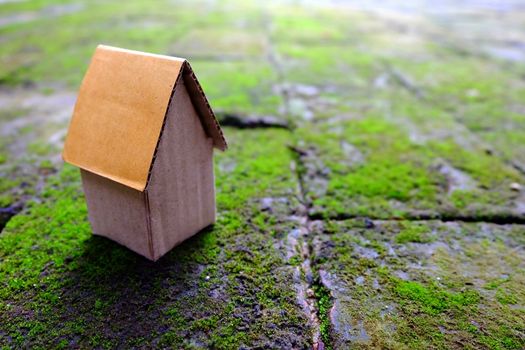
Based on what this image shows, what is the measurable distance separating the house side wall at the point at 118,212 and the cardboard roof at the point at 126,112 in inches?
3.1

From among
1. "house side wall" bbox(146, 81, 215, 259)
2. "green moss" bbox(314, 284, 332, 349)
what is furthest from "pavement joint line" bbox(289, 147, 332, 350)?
"house side wall" bbox(146, 81, 215, 259)

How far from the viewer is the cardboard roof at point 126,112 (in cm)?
115

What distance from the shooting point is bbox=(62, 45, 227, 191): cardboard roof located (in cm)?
115

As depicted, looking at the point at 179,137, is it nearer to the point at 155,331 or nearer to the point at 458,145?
the point at 155,331

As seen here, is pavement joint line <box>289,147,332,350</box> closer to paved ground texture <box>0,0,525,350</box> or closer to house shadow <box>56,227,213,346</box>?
paved ground texture <box>0,0,525,350</box>

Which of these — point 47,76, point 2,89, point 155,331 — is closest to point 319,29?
point 47,76

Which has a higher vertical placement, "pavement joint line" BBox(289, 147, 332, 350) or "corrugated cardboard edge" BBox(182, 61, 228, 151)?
"corrugated cardboard edge" BBox(182, 61, 228, 151)

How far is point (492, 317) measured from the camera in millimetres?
1182

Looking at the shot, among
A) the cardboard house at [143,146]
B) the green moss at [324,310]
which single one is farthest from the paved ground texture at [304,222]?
the cardboard house at [143,146]

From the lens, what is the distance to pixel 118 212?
4.36 ft

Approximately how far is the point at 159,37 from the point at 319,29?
7.20 feet

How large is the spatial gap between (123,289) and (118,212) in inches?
10.2

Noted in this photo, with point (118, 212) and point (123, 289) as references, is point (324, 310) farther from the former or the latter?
point (118, 212)

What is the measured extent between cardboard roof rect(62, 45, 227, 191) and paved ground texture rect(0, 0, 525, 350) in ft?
1.14
